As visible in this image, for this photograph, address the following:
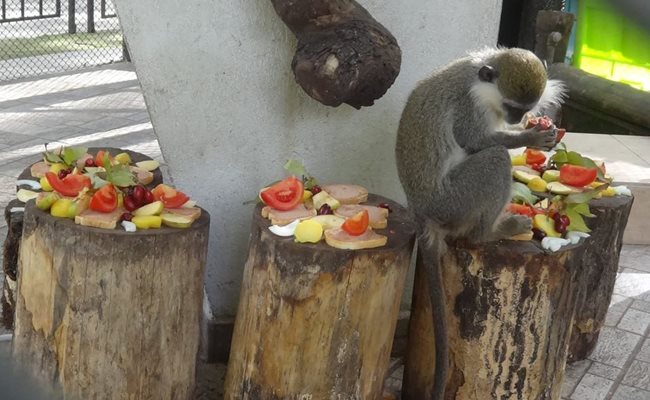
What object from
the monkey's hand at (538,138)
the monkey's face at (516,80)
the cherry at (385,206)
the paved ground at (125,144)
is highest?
the monkey's face at (516,80)

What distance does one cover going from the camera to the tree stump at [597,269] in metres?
3.93

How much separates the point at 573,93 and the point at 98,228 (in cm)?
565

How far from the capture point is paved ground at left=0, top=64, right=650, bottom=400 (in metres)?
4.04

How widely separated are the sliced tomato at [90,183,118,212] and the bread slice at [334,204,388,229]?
862 mm

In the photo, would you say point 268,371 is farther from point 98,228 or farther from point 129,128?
point 129,128

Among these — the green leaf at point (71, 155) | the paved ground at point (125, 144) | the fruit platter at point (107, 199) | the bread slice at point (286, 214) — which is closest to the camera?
the fruit platter at point (107, 199)

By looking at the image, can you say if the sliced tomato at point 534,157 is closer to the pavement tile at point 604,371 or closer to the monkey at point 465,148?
the monkey at point 465,148

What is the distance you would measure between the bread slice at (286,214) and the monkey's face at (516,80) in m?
0.85

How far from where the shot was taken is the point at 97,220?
3.15 metres

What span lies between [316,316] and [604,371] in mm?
1759

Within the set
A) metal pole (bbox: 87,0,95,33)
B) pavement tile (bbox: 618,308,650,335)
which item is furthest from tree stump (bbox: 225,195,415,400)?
metal pole (bbox: 87,0,95,33)

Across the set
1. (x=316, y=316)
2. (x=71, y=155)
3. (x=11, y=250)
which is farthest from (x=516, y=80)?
(x=11, y=250)

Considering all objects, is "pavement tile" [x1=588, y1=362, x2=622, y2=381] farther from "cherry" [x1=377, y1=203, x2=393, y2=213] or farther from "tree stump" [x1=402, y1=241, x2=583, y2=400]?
"cherry" [x1=377, y1=203, x2=393, y2=213]

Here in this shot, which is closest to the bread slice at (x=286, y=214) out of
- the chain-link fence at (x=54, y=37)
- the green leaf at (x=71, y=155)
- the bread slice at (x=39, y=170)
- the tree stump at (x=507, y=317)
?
the tree stump at (x=507, y=317)
